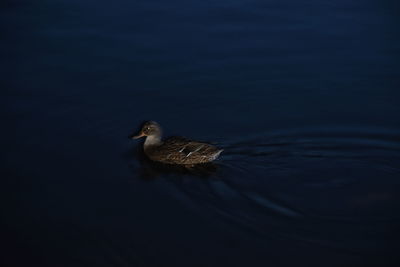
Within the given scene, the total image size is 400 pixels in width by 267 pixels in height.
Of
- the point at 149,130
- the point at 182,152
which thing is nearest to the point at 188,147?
the point at 182,152

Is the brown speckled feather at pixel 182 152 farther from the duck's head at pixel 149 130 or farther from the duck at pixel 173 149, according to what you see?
the duck's head at pixel 149 130

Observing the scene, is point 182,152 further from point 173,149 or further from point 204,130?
point 204,130

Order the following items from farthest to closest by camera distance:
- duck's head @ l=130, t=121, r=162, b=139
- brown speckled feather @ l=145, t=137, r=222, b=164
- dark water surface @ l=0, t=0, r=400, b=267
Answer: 1. duck's head @ l=130, t=121, r=162, b=139
2. brown speckled feather @ l=145, t=137, r=222, b=164
3. dark water surface @ l=0, t=0, r=400, b=267

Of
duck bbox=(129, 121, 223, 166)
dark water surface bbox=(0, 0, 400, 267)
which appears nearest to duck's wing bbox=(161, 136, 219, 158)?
duck bbox=(129, 121, 223, 166)

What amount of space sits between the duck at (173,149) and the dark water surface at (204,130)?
0.18 m

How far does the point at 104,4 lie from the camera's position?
12828mm

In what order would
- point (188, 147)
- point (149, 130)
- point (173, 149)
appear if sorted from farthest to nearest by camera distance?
point (149, 130) < point (173, 149) < point (188, 147)

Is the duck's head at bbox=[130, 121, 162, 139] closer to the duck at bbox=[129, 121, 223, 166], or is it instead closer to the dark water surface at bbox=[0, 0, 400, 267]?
the duck at bbox=[129, 121, 223, 166]

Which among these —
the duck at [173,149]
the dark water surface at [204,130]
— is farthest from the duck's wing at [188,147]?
the dark water surface at [204,130]

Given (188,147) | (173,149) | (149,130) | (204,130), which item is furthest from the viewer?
(204,130)

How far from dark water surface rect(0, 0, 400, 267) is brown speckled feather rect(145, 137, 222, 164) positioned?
179 mm

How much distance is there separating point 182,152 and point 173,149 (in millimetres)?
135

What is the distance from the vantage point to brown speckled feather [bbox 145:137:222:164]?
25.2ft

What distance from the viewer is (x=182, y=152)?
784 centimetres
